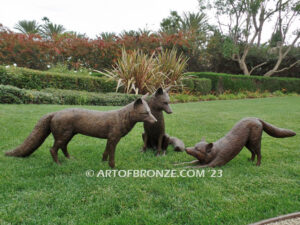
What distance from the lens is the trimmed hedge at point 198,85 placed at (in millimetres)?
14109

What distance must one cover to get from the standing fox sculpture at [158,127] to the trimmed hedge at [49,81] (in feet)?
25.8

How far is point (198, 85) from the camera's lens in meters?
14.6

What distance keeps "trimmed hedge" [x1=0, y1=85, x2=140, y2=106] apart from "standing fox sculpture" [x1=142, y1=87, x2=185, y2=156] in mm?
5794

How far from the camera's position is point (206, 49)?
76.8 ft

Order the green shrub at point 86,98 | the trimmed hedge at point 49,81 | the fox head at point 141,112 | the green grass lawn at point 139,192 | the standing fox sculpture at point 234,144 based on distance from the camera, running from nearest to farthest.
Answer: the green grass lawn at point 139,192, the fox head at point 141,112, the standing fox sculpture at point 234,144, the green shrub at point 86,98, the trimmed hedge at point 49,81

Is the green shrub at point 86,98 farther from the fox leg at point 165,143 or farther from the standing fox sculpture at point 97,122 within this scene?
the standing fox sculpture at point 97,122

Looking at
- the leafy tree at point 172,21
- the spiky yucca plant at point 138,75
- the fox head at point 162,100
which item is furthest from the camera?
the leafy tree at point 172,21

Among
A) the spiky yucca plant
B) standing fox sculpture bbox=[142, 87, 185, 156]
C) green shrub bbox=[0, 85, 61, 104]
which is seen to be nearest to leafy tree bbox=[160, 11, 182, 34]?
the spiky yucca plant

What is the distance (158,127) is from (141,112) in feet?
3.55

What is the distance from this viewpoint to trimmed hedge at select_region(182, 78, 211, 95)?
46.3ft

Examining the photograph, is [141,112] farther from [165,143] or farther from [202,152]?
Result: [165,143]

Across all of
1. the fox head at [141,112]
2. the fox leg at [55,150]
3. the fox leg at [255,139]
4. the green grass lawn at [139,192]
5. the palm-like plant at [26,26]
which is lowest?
the green grass lawn at [139,192]

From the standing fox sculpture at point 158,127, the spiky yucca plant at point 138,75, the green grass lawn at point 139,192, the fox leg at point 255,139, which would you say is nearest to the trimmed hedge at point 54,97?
the spiky yucca plant at point 138,75

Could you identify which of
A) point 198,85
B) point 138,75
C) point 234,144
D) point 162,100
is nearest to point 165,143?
point 162,100
